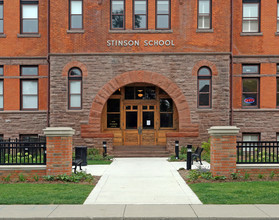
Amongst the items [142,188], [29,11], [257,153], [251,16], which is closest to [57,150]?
[142,188]

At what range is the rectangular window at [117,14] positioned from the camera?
17.5 metres

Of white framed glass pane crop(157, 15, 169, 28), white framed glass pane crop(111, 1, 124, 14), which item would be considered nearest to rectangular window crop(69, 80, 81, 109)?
white framed glass pane crop(111, 1, 124, 14)

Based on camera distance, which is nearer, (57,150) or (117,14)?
(57,150)

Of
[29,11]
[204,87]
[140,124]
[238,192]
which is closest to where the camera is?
[238,192]

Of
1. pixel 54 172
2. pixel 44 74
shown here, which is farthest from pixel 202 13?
pixel 54 172

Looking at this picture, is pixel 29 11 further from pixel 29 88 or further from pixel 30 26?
pixel 29 88

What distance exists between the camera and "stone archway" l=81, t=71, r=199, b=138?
56.0ft

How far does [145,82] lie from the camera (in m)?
17.4

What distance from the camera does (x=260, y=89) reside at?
714 inches

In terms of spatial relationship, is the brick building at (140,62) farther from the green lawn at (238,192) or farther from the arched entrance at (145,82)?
the green lawn at (238,192)

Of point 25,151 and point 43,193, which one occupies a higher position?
point 25,151

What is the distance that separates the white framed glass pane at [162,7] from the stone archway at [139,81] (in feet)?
11.7

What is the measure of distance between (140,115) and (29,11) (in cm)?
894

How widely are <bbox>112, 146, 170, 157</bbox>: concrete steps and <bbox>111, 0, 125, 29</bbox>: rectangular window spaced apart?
6.86 metres
